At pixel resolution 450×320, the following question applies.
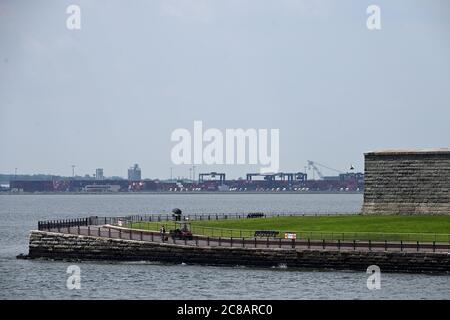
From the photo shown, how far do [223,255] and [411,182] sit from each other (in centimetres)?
2992

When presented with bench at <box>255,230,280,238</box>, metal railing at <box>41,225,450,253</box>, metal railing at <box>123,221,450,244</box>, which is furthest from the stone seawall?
bench at <box>255,230,280,238</box>

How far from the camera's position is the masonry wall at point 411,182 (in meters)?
111

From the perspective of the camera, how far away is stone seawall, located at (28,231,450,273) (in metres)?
81.5

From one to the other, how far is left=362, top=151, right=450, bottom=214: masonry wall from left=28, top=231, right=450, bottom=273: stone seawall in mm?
28896

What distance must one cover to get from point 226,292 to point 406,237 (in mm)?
20405

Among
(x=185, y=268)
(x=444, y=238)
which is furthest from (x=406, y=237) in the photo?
(x=185, y=268)

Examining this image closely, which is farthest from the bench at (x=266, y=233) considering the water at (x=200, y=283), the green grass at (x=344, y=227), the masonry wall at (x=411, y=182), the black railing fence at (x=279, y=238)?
the masonry wall at (x=411, y=182)

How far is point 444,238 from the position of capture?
88688 millimetres

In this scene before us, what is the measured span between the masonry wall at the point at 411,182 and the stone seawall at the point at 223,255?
2890 cm

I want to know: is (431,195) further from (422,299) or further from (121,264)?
(422,299)

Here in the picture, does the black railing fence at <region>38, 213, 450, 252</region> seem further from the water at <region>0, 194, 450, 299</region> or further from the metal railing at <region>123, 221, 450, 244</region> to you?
the water at <region>0, 194, 450, 299</region>

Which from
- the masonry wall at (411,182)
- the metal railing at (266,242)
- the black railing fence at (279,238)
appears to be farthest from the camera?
the masonry wall at (411,182)

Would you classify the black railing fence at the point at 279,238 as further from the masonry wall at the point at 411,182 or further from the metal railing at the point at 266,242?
the masonry wall at the point at 411,182

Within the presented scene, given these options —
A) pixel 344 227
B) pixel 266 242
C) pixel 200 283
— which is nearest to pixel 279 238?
pixel 266 242
